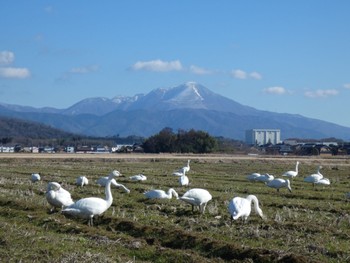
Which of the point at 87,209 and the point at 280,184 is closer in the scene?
the point at 87,209

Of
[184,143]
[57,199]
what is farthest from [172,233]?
[184,143]

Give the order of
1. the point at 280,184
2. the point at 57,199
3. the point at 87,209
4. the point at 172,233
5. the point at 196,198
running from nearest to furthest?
the point at 172,233 → the point at 87,209 → the point at 57,199 → the point at 196,198 → the point at 280,184

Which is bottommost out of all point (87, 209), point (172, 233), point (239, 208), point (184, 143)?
point (172, 233)

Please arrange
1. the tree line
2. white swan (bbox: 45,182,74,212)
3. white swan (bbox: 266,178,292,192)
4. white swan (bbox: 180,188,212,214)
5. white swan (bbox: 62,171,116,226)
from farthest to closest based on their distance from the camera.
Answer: the tree line, white swan (bbox: 266,178,292,192), white swan (bbox: 180,188,212,214), white swan (bbox: 45,182,74,212), white swan (bbox: 62,171,116,226)

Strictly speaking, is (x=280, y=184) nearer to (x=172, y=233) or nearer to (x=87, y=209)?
(x=87, y=209)

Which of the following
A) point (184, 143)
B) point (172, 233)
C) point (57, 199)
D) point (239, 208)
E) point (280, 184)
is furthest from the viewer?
point (184, 143)

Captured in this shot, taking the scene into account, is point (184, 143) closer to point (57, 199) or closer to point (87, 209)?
point (57, 199)

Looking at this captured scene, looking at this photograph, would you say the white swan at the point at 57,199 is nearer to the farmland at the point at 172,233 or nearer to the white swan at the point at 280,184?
the farmland at the point at 172,233

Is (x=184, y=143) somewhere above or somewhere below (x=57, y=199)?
above

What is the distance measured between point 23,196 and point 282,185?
1215cm

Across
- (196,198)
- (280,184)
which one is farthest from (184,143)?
Result: (196,198)

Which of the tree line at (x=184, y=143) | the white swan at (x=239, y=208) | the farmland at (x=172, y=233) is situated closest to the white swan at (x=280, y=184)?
the farmland at (x=172, y=233)

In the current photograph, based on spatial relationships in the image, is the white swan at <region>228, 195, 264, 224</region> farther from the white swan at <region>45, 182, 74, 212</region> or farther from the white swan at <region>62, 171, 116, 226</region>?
the white swan at <region>45, 182, 74, 212</region>

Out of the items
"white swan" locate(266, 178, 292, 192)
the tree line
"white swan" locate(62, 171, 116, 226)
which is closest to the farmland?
"white swan" locate(62, 171, 116, 226)
